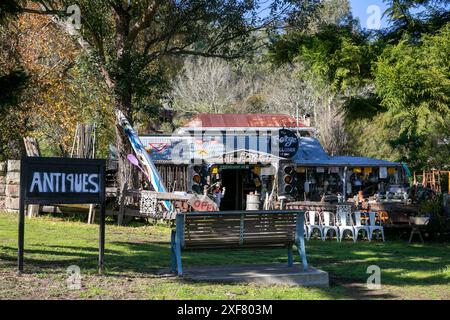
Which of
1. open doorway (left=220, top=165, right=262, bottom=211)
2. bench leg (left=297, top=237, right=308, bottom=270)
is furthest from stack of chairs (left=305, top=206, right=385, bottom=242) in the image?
open doorway (left=220, top=165, right=262, bottom=211)

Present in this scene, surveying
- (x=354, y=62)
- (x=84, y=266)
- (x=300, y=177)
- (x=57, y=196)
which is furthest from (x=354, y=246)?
(x=300, y=177)

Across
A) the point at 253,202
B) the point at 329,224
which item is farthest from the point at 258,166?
the point at 329,224

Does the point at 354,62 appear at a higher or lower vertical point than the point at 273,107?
lower

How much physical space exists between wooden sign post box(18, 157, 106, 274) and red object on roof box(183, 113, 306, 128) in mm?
21048

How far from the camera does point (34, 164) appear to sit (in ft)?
23.2

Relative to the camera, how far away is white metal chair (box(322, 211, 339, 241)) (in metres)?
15.1

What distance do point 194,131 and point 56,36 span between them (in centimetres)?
772

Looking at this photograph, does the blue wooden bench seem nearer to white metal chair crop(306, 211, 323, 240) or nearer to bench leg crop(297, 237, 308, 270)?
bench leg crop(297, 237, 308, 270)

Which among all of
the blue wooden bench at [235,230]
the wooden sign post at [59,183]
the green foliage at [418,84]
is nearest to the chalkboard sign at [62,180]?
the wooden sign post at [59,183]

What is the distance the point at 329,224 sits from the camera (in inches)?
612

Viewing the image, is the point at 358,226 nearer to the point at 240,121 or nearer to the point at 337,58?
the point at 337,58

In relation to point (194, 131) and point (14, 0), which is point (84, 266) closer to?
point (14, 0)

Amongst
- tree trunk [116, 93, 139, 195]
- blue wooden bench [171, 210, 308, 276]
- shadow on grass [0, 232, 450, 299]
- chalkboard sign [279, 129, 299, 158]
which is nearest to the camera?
blue wooden bench [171, 210, 308, 276]

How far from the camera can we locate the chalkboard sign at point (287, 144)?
73.5 ft
